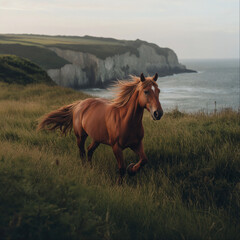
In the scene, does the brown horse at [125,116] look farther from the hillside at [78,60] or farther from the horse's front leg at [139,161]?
the hillside at [78,60]

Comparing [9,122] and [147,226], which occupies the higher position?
[9,122]

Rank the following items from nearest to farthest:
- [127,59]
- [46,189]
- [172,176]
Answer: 1. [46,189]
2. [172,176]
3. [127,59]

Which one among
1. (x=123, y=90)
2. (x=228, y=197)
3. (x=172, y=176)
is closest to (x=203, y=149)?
(x=172, y=176)

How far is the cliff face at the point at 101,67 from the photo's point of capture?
54031mm

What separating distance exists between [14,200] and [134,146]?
2.32 meters

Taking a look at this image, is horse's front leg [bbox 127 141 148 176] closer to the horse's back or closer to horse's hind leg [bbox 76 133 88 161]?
the horse's back

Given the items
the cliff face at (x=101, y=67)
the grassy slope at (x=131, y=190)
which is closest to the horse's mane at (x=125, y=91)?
the grassy slope at (x=131, y=190)

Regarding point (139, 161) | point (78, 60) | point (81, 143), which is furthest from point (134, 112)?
point (78, 60)

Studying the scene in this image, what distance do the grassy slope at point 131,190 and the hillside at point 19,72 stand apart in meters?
13.9

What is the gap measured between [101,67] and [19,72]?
157 feet

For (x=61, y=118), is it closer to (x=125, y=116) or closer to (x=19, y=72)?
(x=125, y=116)

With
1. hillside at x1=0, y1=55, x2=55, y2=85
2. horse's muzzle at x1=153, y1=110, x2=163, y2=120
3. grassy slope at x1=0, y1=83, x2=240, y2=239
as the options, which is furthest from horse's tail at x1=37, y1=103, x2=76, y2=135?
hillside at x1=0, y1=55, x2=55, y2=85

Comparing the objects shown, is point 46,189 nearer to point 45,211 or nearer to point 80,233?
point 45,211

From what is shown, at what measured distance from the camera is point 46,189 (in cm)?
316
